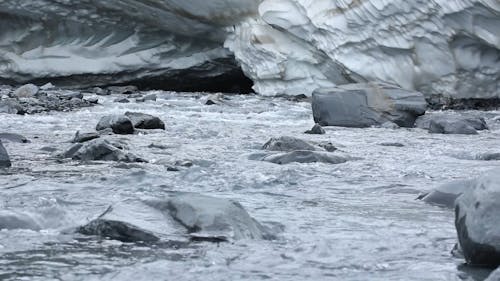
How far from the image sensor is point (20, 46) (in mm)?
14602

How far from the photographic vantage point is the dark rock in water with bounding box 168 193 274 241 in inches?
110

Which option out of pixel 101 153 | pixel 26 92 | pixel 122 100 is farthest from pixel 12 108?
pixel 101 153

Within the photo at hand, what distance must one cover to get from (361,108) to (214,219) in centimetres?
550

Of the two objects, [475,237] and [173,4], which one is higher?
[173,4]

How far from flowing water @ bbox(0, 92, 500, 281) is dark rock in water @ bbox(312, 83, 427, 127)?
0.55 m

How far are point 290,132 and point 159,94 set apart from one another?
18.9 feet

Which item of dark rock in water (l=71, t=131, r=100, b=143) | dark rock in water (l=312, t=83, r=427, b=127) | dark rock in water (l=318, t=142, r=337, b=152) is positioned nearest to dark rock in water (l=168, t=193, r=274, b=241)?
dark rock in water (l=318, t=142, r=337, b=152)

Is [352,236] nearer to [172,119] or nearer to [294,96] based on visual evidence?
[172,119]

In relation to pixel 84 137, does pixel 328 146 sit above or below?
below

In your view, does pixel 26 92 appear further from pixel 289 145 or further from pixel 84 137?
pixel 289 145

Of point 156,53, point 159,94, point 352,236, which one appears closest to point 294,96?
point 159,94

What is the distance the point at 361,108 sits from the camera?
8.18m

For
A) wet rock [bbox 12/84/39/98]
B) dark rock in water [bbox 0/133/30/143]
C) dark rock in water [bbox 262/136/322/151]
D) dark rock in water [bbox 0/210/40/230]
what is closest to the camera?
dark rock in water [bbox 0/210/40/230]

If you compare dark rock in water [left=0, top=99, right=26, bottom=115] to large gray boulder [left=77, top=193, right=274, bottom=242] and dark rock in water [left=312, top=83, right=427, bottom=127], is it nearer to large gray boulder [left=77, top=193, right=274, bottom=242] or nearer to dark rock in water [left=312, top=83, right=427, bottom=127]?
dark rock in water [left=312, top=83, right=427, bottom=127]
